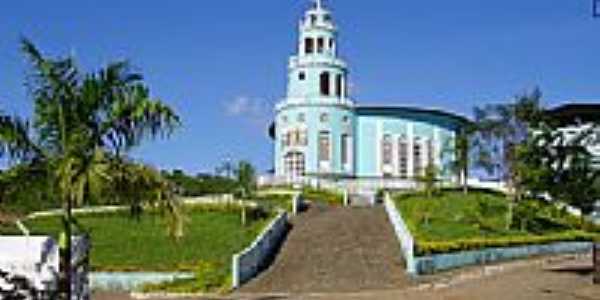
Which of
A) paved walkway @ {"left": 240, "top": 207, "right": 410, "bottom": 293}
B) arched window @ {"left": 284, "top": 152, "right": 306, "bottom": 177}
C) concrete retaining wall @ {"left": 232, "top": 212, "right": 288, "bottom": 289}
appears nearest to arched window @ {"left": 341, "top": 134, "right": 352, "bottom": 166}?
arched window @ {"left": 284, "top": 152, "right": 306, "bottom": 177}

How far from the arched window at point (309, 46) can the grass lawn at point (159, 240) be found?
2606 cm

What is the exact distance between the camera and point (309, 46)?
71375 millimetres

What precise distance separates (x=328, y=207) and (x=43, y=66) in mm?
33337

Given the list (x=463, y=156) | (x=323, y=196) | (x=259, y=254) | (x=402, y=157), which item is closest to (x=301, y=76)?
(x=402, y=157)

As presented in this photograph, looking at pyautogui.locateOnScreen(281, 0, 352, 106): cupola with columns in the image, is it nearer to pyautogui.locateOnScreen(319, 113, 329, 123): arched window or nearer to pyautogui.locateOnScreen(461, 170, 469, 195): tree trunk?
pyautogui.locateOnScreen(319, 113, 329, 123): arched window

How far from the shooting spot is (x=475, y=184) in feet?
204

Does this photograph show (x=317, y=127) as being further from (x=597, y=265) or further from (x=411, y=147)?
(x=597, y=265)

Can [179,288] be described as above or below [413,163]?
below

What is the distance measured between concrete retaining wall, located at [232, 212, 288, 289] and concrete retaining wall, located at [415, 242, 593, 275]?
194 inches

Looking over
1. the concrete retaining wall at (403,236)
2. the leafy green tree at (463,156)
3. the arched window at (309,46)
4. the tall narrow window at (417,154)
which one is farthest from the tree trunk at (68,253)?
the tall narrow window at (417,154)

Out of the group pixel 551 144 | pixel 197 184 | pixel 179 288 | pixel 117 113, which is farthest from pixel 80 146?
pixel 197 184

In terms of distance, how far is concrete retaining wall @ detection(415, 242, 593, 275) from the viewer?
109 ft

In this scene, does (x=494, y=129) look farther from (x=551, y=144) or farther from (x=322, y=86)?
(x=322, y=86)

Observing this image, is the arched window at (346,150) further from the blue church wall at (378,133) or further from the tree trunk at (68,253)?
the tree trunk at (68,253)
